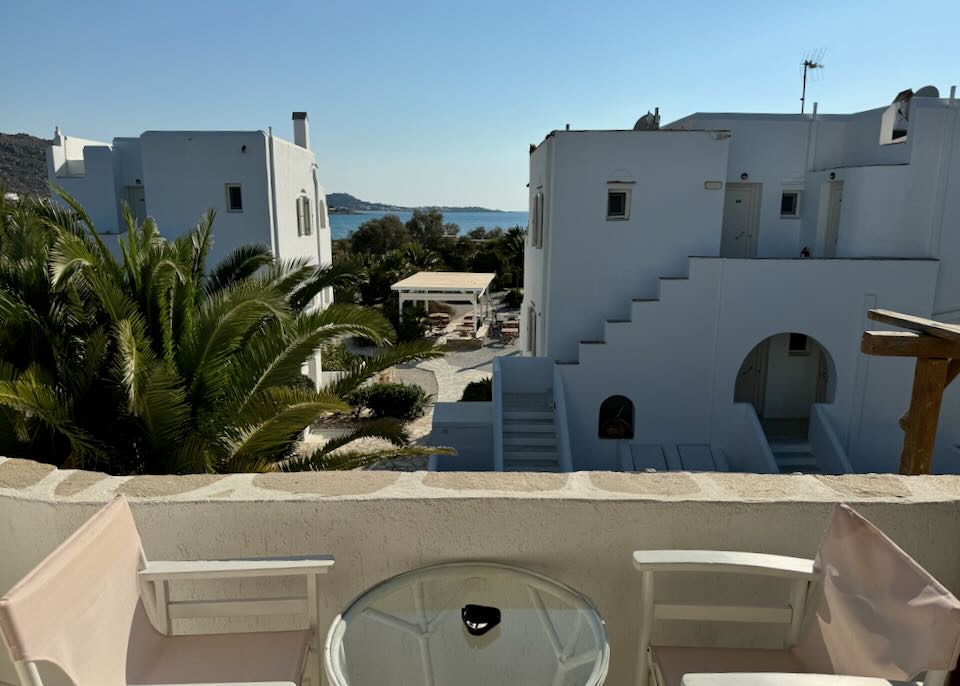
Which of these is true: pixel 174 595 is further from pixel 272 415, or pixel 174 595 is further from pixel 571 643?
pixel 272 415

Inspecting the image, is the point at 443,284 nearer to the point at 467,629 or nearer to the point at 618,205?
the point at 618,205

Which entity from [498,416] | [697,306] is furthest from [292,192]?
[697,306]

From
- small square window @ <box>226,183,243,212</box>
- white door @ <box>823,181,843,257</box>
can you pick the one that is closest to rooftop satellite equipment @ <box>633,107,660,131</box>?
white door @ <box>823,181,843,257</box>

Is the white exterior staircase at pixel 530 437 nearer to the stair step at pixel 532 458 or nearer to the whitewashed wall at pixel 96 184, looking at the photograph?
the stair step at pixel 532 458

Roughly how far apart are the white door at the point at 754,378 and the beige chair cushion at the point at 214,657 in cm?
1474

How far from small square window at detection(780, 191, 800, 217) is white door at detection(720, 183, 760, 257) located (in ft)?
2.21

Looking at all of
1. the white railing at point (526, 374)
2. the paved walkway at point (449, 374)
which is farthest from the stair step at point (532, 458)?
the paved walkway at point (449, 374)

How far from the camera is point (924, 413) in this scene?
18.3ft

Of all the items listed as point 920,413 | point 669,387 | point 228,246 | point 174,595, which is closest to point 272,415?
point 174,595

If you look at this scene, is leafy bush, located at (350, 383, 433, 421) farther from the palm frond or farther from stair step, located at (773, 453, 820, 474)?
the palm frond

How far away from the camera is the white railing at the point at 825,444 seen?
13.0m

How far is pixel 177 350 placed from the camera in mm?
5371

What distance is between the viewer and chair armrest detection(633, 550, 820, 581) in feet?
7.27

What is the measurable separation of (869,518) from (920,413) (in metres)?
3.86
